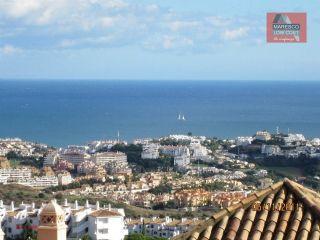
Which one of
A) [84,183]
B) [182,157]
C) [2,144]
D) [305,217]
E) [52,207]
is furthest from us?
[2,144]

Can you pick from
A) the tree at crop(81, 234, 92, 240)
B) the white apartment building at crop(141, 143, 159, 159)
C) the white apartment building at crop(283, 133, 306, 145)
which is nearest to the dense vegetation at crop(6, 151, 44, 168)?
the white apartment building at crop(141, 143, 159, 159)

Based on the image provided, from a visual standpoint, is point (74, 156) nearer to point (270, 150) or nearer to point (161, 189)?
point (270, 150)

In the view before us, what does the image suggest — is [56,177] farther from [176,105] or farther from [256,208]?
[176,105]

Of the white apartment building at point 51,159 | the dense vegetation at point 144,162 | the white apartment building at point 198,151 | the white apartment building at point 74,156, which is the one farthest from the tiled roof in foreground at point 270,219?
the white apartment building at point 198,151

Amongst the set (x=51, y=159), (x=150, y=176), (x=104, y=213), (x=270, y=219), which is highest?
(x=270, y=219)

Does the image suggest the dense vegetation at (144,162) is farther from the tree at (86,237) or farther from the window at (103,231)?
the tree at (86,237)

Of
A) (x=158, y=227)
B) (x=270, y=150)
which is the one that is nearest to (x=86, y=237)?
(x=158, y=227)

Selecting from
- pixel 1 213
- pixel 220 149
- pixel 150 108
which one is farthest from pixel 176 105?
pixel 1 213
